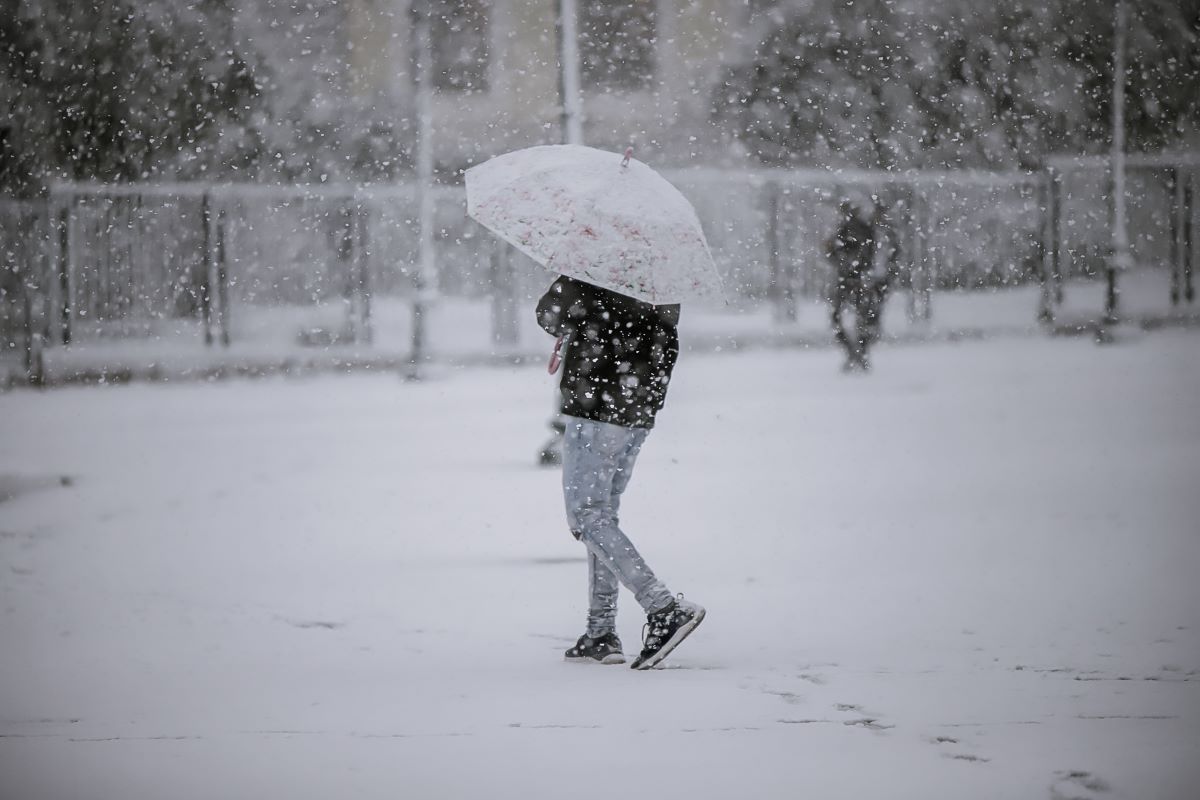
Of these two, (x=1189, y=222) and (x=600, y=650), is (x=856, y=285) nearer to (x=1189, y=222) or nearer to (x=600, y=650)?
(x=1189, y=222)

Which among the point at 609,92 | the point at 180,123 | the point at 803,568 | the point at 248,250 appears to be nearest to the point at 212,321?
the point at 248,250

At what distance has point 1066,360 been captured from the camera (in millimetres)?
16938

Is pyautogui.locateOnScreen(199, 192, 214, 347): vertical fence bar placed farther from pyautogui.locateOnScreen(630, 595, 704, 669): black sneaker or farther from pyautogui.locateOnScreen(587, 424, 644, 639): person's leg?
pyautogui.locateOnScreen(630, 595, 704, 669): black sneaker

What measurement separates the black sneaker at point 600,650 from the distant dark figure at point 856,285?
11087 mm

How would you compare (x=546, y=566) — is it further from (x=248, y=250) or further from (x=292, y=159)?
(x=292, y=159)

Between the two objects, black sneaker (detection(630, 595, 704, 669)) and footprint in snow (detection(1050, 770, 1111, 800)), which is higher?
black sneaker (detection(630, 595, 704, 669))

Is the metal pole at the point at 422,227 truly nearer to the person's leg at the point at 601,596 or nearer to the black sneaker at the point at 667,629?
the person's leg at the point at 601,596

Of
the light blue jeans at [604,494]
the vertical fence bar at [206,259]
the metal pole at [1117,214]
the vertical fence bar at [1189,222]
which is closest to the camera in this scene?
the light blue jeans at [604,494]

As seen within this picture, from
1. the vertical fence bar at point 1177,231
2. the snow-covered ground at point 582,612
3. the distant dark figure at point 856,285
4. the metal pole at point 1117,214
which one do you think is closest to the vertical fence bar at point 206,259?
the snow-covered ground at point 582,612

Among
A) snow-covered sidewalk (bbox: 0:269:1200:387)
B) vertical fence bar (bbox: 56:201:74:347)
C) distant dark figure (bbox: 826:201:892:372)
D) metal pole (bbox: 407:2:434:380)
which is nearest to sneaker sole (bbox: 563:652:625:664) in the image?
metal pole (bbox: 407:2:434:380)

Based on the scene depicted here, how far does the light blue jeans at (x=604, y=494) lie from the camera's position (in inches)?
179

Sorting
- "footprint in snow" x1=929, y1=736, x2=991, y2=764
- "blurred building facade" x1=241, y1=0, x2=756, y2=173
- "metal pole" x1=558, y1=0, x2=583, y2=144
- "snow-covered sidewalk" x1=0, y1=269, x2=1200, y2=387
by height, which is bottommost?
"footprint in snow" x1=929, y1=736, x2=991, y2=764

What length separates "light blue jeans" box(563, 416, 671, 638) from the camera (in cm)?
454

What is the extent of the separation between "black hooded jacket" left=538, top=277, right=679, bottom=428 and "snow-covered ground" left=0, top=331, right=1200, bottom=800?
37.0 inches
